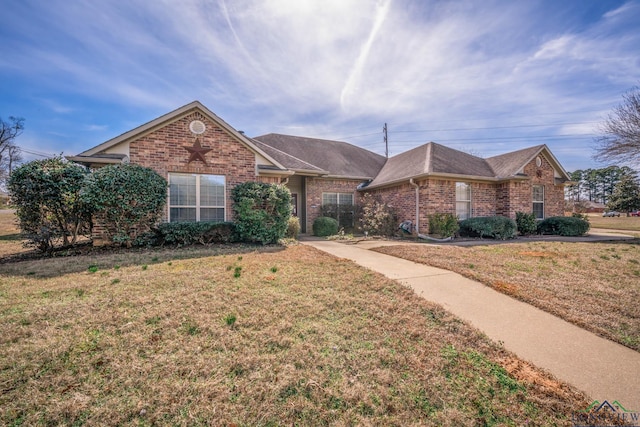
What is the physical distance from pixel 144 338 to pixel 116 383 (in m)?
0.65

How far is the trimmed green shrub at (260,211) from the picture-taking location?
8922 mm

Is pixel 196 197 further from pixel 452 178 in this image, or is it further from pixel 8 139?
pixel 8 139

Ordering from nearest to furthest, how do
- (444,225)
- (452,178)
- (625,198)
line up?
1. (444,225)
2. (452,178)
3. (625,198)

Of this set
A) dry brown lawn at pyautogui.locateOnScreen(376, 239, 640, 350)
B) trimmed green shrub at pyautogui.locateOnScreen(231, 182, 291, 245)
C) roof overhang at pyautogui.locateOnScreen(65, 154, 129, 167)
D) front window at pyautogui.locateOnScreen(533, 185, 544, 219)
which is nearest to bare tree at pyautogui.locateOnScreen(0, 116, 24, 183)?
roof overhang at pyautogui.locateOnScreen(65, 154, 129, 167)

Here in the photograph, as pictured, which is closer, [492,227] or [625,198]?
[492,227]

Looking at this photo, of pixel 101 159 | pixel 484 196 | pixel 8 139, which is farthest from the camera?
pixel 8 139

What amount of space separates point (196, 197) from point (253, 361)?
8345 mm

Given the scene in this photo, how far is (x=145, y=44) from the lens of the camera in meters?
8.13

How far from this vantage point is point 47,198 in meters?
6.91

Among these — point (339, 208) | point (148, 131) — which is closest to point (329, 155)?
point (339, 208)

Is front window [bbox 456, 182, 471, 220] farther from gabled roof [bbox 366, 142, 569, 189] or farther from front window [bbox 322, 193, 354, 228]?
front window [bbox 322, 193, 354, 228]

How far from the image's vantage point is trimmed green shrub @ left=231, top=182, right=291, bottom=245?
8922 millimetres

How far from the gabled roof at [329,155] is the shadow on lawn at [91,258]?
8.66 meters

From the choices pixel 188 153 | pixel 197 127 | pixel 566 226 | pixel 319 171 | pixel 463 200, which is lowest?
pixel 566 226
